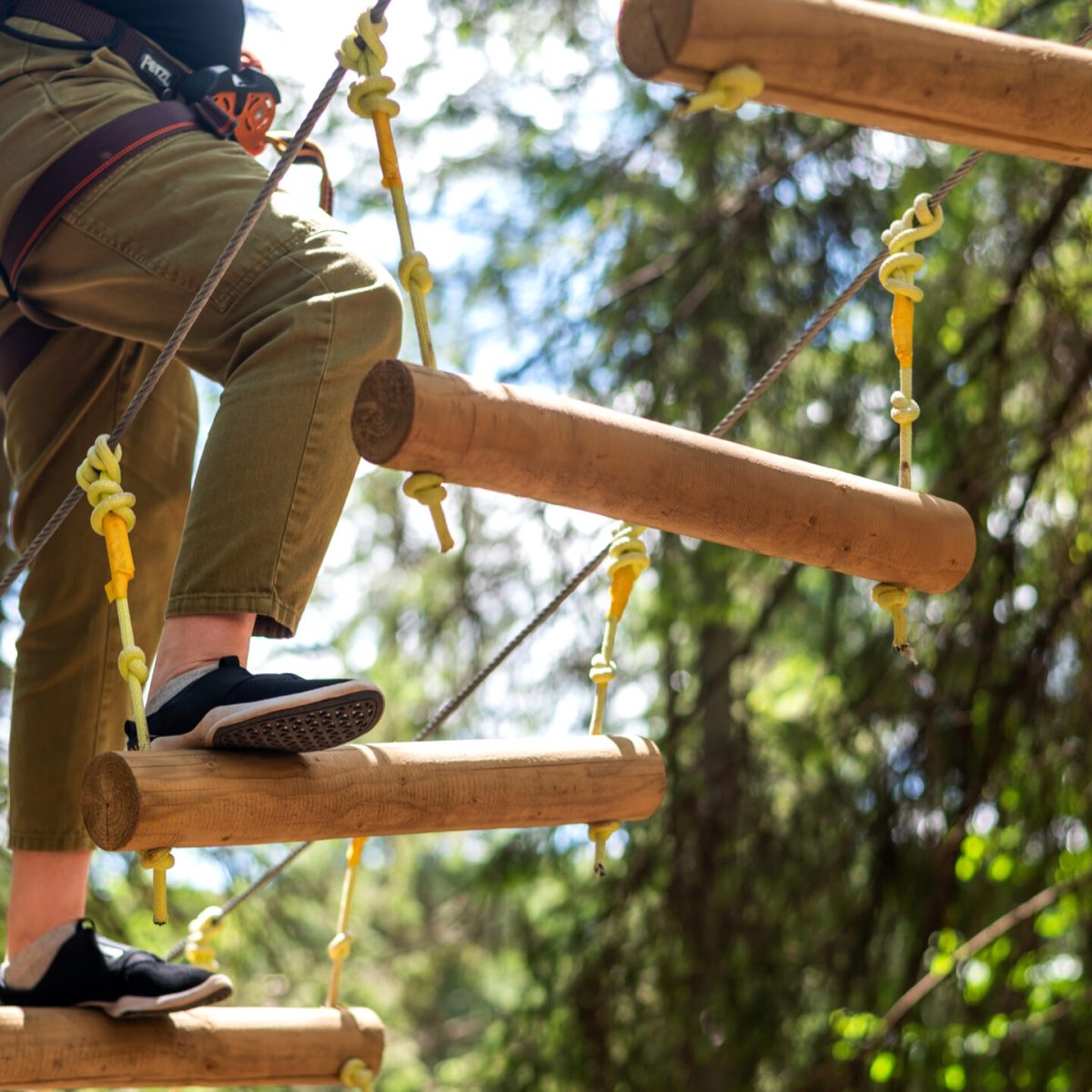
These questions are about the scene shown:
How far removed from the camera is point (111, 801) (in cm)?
127

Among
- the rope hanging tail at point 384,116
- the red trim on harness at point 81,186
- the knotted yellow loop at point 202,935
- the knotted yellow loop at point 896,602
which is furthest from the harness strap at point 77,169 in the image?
the knotted yellow loop at point 202,935

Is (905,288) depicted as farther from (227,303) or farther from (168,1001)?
(168,1001)

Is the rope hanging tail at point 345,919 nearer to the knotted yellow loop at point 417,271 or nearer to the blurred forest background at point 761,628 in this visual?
the knotted yellow loop at point 417,271

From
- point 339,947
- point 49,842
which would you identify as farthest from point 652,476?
point 339,947

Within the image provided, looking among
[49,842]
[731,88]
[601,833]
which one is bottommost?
[49,842]

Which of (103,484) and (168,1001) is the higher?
(103,484)

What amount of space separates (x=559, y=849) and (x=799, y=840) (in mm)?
917

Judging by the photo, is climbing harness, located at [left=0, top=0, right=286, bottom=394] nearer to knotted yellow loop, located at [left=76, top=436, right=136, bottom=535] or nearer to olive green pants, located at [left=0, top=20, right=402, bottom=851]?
olive green pants, located at [left=0, top=20, right=402, bottom=851]

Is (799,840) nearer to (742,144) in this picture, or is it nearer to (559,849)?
(559,849)

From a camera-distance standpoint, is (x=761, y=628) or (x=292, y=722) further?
(x=761, y=628)

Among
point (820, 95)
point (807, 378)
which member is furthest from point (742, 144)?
point (820, 95)

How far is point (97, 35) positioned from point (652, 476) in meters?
0.79

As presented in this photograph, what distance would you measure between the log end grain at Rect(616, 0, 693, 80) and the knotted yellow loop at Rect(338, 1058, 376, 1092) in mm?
1491

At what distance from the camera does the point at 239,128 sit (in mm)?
1585
